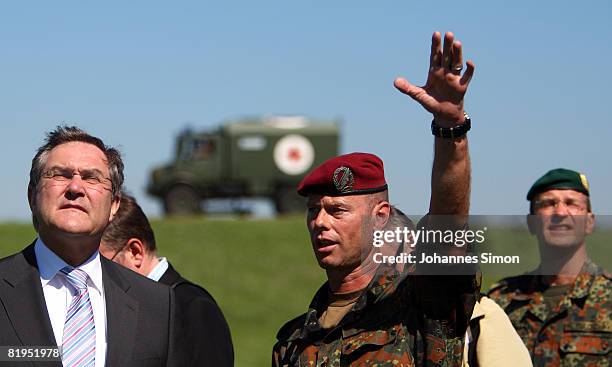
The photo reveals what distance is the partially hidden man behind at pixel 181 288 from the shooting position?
14.6ft

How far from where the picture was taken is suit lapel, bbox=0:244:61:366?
162 inches

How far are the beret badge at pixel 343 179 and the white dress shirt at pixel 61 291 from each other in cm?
101

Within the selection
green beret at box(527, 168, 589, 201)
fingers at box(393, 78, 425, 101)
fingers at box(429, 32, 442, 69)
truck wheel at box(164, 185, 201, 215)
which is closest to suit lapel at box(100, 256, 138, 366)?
fingers at box(393, 78, 425, 101)

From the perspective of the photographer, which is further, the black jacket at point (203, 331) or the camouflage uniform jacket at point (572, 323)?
the camouflage uniform jacket at point (572, 323)

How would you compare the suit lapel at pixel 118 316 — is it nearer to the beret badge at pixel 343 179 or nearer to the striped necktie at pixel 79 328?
the striped necktie at pixel 79 328

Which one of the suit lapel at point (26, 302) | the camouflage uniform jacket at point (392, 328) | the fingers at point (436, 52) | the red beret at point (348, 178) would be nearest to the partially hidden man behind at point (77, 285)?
the suit lapel at point (26, 302)

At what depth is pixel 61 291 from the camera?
4258 mm

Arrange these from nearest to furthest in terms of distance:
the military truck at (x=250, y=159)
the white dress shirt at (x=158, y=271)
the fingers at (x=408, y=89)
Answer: the fingers at (x=408, y=89) → the white dress shirt at (x=158, y=271) → the military truck at (x=250, y=159)

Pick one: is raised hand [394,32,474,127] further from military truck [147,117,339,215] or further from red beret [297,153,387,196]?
military truck [147,117,339,215]

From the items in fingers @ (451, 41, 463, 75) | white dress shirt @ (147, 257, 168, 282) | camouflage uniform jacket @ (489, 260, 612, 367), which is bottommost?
camouflage uniform jacket @ (489, 260, 612, 367)

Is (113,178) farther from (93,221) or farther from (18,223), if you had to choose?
(18,223)

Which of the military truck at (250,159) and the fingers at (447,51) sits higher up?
the military truck at (250,159)

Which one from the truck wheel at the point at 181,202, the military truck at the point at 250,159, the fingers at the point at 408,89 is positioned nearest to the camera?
the fingers at the point at 408,89

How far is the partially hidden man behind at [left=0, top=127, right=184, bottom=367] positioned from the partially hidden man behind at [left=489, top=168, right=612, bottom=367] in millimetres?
2499
